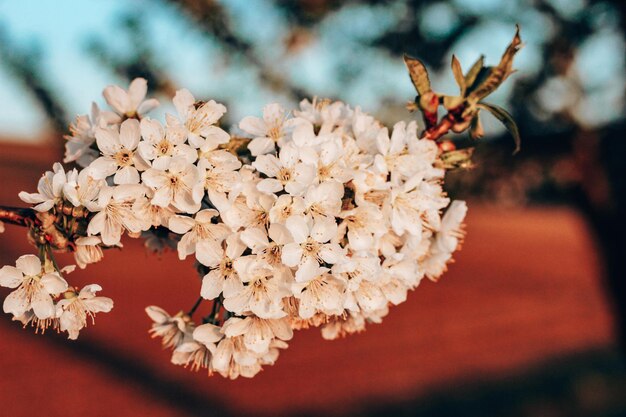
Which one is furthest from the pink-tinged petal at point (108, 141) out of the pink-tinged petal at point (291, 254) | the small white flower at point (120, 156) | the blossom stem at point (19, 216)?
the pink-tinged petal at point (291, 254)

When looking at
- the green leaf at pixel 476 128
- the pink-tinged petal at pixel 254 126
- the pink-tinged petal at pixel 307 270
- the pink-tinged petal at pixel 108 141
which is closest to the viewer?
the pink-tinged petal at pixel 307 270

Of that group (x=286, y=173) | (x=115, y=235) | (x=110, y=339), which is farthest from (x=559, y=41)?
(x=110, y=339)

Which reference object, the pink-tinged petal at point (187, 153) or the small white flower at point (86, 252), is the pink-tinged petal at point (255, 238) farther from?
the small white flower at point (86, 252)

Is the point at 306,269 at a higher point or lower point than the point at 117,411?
lower

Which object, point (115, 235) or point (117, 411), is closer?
point (115, 235)

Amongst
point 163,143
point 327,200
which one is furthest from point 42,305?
point 327,200

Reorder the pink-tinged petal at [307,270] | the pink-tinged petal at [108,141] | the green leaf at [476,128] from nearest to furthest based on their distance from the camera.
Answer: the pink-tinged petal at [307,270] < the pink-tinged petal at [108,141] < the green leaf at [476,128]

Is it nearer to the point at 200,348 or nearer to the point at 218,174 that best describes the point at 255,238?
the point at 218,174

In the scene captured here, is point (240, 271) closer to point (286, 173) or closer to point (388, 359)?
point (286, 173)
